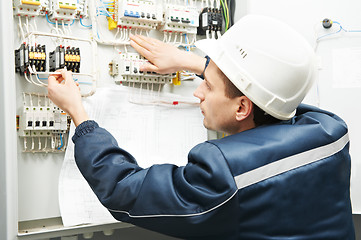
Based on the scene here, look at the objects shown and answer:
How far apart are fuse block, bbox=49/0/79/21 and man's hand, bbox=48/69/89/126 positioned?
44cm

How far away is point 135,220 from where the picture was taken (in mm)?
1146

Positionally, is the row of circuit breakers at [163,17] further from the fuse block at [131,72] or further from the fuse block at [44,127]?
the fuse block at [44,127]

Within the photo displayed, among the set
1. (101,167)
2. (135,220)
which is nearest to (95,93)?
(101,167)

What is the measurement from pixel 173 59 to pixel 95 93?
1.53 ft

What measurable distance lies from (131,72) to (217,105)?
33.3 inches

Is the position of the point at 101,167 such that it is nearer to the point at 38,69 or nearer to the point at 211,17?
the point at 38,69

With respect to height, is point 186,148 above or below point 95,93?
below

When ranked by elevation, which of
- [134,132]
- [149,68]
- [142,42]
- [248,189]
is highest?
[142,42]

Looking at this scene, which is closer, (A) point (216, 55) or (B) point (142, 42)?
(A) point (216, 55)

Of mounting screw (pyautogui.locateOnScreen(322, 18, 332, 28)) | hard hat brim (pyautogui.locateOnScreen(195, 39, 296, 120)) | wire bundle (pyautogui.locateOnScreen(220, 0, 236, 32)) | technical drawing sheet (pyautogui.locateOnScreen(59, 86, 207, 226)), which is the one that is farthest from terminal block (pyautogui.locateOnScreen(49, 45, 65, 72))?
mounting screw (pyautogui.locateOnScreen(322, 18, 332, 28))

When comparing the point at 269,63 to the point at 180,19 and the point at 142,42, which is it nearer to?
the point at 142,42

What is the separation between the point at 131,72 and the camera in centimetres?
198

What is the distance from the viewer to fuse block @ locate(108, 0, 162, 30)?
196 centimetres

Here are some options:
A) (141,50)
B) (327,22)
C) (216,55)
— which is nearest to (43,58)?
(141,50)
